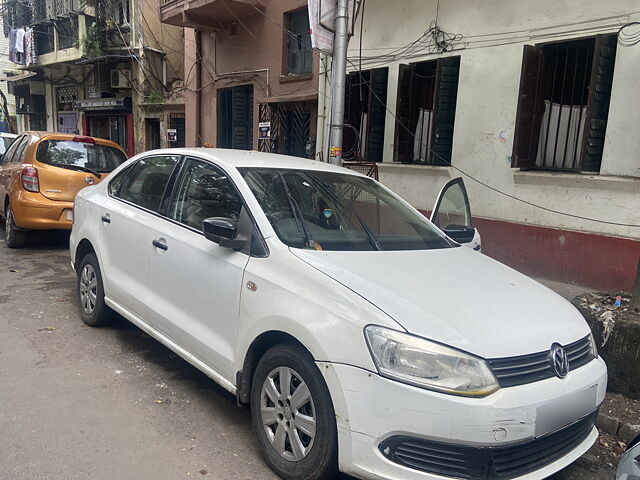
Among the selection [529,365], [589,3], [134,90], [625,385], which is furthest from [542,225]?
[134,90]

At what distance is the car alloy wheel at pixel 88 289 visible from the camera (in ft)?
15.4

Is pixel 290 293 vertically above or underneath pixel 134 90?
underneath

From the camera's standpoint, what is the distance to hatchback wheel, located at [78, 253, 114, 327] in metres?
4.60

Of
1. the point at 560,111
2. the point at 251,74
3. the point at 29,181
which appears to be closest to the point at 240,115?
the point at 251,74

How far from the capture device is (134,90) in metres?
17.2

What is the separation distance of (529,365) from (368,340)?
2.44ft

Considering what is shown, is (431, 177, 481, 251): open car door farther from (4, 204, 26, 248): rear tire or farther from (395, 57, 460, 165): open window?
(4, 204, 26, 248): rear tire

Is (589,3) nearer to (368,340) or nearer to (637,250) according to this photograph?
(637,250)

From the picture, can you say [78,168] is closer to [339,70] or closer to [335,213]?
[339,70]

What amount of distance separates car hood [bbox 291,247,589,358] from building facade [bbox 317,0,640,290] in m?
3.96

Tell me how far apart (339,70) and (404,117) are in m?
2.91

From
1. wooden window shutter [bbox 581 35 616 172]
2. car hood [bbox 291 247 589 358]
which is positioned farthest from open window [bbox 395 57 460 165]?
car hood [bbox 291 247 589 358]

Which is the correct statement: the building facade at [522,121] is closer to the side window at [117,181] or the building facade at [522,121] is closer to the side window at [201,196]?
the side window at [201,196]

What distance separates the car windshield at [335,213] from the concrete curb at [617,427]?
5.08 ft
